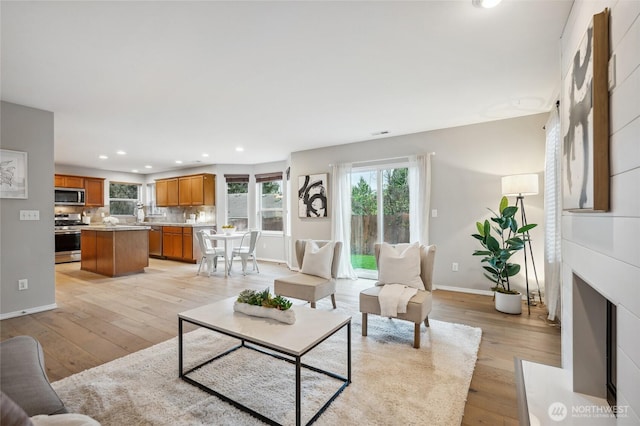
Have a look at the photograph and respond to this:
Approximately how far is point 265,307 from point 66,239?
7.53 metres

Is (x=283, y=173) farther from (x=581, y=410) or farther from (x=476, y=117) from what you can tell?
(x=581, y=410)

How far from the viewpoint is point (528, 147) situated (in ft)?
12.7

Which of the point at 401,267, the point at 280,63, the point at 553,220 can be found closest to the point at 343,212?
the point at 401,267

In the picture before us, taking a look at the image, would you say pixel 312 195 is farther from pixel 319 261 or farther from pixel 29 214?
pixel 29 214

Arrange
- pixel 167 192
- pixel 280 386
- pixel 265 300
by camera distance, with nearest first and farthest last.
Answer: pixel 280 386, pixel 265 300, pixel 167 192

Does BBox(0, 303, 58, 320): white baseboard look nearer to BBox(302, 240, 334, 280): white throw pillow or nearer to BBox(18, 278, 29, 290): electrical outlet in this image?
BBox(18, 278, 29, 290): electrical outlet

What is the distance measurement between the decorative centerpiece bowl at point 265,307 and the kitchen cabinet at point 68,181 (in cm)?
775

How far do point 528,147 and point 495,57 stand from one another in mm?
1960

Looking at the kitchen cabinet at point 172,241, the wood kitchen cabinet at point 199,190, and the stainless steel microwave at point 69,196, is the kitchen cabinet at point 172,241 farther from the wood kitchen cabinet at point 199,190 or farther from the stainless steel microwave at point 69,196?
the stainless steel microwave at point 69,196

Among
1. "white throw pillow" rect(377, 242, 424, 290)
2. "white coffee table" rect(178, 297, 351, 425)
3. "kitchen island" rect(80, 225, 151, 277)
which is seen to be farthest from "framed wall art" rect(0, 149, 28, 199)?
"white throw pillow" rect(377, 242, 424, 290)

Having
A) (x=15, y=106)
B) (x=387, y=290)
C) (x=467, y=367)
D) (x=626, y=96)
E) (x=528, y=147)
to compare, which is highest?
(x=15, y=106)

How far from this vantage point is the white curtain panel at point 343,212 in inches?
208

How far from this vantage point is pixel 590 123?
52.8 inches

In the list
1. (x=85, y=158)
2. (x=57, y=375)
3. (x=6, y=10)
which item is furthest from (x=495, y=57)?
(x=85, y=158)
